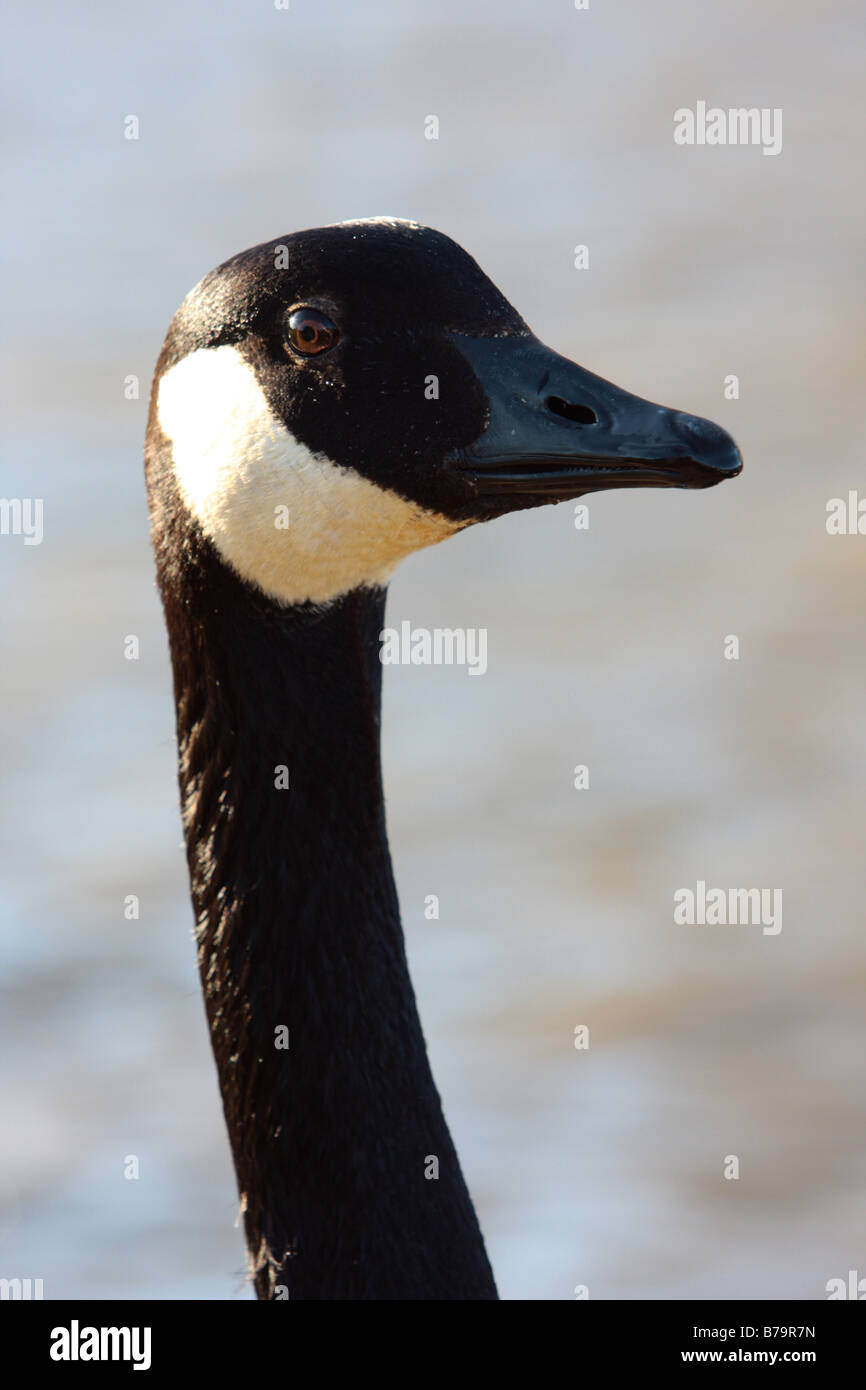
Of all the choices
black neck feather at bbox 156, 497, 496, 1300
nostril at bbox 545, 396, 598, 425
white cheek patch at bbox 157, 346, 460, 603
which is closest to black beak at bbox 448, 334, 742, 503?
nostril at bbox 545, 396, 598, 425

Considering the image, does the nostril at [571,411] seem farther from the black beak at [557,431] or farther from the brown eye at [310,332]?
the brown eye at [310,332]

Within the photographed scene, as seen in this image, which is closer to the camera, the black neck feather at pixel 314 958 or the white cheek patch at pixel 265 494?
the white cheek patch at pixel 265 494

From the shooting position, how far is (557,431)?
4297mm

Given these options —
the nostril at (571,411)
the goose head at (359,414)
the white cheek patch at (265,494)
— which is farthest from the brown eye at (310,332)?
the nostril at (571,411)

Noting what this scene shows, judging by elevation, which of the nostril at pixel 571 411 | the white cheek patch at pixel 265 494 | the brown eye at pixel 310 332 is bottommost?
the white cheek patch at pixel 265 494

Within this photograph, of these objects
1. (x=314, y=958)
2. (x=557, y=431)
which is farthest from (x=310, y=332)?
(x=314, y=958)

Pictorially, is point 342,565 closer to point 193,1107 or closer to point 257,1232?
point 257,1232

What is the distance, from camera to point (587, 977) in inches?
350

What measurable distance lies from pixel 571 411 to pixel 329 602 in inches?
23.8

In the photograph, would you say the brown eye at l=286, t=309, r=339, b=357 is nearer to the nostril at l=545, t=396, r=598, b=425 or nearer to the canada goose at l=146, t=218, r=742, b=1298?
the canada goose at l=146, t=218, r=742, b=1298

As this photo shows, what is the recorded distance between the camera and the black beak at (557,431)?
422 centimetres

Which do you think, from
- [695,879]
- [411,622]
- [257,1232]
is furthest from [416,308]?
[411,622]

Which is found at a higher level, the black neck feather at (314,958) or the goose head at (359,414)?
the goose head at (359,414)
